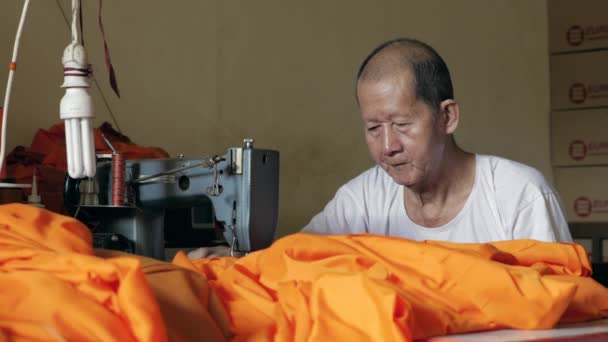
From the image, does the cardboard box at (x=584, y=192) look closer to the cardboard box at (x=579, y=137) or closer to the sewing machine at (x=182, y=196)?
the cardboard box at (x=579, y=137)

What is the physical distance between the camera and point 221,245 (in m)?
2.18

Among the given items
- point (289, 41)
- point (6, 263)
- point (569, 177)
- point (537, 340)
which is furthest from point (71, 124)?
point (569, 177)

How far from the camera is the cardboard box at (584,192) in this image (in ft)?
15.6

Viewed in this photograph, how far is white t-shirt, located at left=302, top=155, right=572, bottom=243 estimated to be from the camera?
2029mm

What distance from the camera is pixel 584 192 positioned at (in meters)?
4.80

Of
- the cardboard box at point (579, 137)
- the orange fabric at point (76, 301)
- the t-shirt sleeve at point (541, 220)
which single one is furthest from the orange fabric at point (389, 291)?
the cardboard box at point (579, 137)

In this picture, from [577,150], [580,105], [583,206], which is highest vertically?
[580,105]

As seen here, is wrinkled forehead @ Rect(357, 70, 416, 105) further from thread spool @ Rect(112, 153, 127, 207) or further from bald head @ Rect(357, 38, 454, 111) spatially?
thread spool @ Rect(112, 153, 127, 207)

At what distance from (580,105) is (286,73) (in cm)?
187

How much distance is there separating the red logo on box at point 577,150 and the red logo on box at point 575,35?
0.50 m

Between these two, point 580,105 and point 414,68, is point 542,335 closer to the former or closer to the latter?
point 414,68

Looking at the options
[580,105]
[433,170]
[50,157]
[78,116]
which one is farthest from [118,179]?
[580,105]

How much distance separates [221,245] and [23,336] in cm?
125

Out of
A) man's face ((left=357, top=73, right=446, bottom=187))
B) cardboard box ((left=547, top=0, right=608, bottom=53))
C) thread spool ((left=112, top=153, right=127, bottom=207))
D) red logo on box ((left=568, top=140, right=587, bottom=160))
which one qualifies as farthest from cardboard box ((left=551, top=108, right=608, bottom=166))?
thread spool ((left=112, top=153, right=127, bottom=207))
